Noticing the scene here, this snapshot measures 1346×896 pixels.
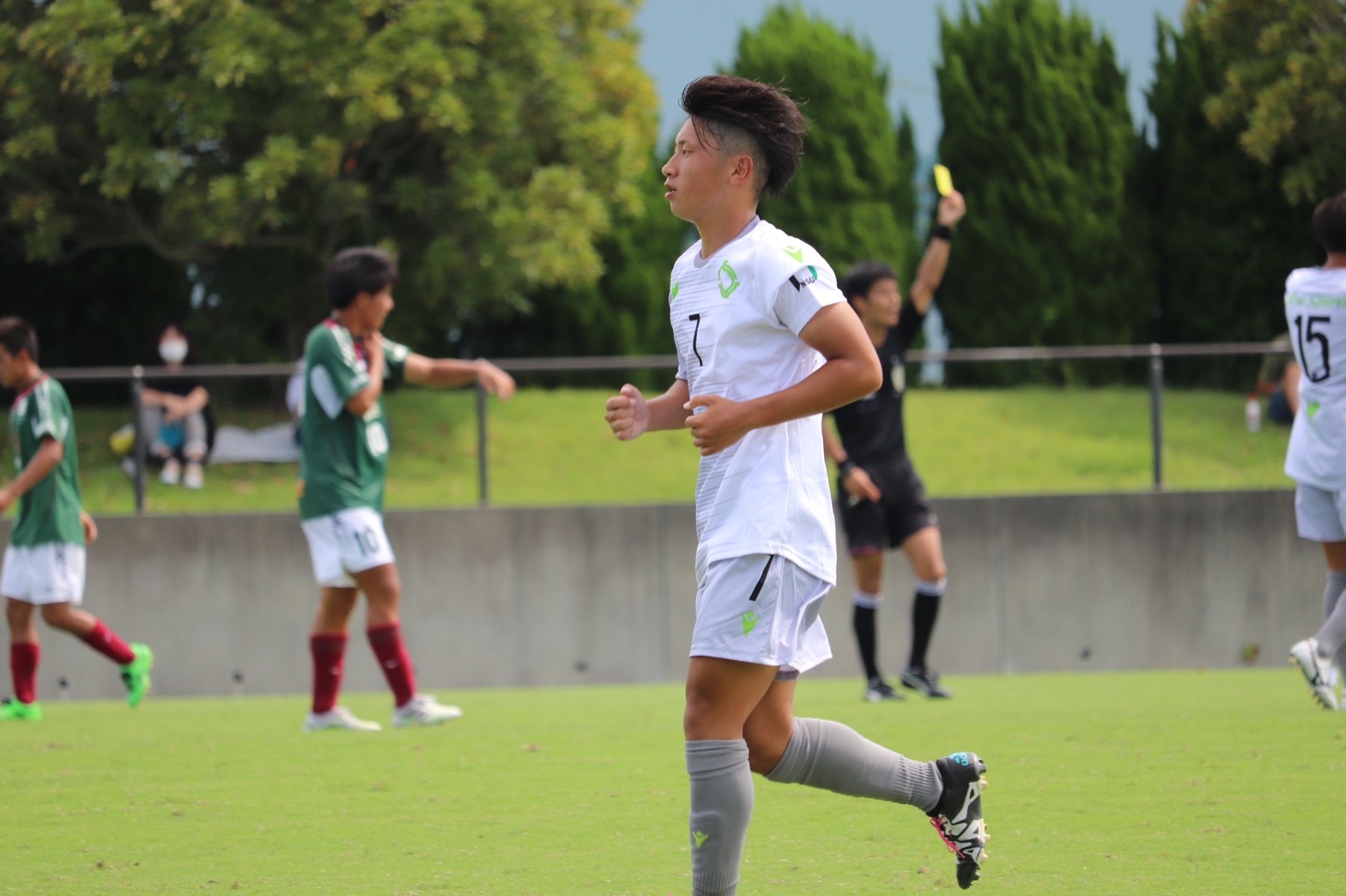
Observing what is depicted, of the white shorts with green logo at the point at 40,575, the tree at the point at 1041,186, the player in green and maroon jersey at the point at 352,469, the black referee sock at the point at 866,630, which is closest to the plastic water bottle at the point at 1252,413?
the black referee sock at the point at 866,630

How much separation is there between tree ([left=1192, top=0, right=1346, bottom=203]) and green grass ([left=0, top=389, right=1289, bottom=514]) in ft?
16.7

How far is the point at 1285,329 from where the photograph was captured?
18.4m

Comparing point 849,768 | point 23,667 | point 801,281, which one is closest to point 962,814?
point 849,768

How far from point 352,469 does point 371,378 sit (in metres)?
0.45

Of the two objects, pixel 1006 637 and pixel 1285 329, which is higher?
pixel 1285 329

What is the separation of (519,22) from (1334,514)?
1041 cm

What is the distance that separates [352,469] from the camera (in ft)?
26.1

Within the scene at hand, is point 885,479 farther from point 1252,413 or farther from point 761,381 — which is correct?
point 761,381

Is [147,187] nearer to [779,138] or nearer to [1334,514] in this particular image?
[1334,514]

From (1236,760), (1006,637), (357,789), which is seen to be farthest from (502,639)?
(1236,760)

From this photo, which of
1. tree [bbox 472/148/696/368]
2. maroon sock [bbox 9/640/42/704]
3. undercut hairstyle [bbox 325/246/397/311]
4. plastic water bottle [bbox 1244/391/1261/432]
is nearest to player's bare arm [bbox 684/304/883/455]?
undercut hairstyle [bbox 325/246/397/311]

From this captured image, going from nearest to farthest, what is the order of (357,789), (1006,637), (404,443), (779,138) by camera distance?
(779,138)
(357,789)
(1006,637)
(404,443)

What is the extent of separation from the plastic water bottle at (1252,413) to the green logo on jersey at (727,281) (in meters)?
9.04

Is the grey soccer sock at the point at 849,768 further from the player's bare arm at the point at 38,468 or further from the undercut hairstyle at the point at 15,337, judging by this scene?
the undercut hairstyle at the point at 15,337
